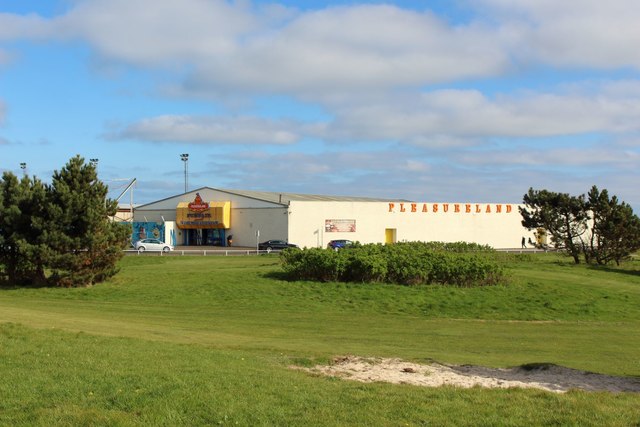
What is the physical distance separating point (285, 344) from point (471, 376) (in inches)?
256

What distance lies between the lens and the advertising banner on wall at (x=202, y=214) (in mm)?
76250

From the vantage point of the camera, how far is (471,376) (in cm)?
1205

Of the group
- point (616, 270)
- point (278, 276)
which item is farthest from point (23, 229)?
point (616, 270)

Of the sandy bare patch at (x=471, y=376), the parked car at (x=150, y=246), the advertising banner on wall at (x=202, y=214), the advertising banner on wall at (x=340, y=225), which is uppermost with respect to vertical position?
the advertising banner on wall at (x=202, y=214)

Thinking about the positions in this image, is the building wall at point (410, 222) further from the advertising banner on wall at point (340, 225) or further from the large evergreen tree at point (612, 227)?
the large evergreen tree at point (612, 227)

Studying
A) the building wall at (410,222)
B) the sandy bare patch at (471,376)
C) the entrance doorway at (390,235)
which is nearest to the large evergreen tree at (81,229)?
the sandy bare patch at (471,376)

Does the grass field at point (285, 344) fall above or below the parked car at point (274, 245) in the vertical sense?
below

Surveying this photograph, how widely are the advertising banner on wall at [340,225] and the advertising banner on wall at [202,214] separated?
1071 cm

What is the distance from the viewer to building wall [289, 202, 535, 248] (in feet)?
245

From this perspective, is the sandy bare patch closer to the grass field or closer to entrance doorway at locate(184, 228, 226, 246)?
the grass field

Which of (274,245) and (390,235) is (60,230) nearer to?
(274,245)

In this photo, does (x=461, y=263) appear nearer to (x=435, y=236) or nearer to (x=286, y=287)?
(x=286, y=287)

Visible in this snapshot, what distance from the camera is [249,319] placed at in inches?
969

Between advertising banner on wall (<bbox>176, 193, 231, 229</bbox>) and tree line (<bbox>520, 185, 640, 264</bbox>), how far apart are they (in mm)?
34596
